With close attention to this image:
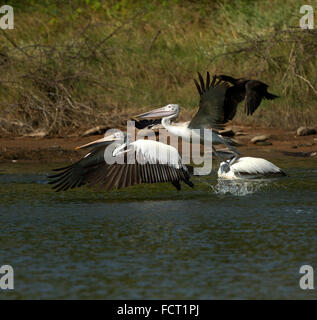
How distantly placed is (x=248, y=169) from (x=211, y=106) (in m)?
1.04

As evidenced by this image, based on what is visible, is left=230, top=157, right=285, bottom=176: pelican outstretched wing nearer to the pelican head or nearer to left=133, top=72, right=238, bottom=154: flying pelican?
left=133, top=72, right=238, bottom=154: flying pelican

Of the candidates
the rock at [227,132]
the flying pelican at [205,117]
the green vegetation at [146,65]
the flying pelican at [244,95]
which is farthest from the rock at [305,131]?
the flying pelican at [244,95]

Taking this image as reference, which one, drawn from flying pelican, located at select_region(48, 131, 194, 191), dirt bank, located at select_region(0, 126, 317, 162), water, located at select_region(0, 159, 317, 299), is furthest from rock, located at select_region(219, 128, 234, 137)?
flying pelican, located at select_region(48, 131, 194, 191)

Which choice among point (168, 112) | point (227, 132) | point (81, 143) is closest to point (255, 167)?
point (168, 112)

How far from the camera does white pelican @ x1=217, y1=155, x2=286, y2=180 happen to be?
844 cm

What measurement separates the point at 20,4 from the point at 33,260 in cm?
1111

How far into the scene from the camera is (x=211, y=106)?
305 inches

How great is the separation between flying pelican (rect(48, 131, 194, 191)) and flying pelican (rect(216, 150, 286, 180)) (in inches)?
40.4

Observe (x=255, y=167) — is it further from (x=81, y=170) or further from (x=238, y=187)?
(x=81, y=170)

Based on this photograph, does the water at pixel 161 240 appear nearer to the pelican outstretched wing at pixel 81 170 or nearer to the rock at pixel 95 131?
the pelican outstretched wing at pixel 81 170

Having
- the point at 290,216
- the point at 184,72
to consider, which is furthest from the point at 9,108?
the point at 290,216

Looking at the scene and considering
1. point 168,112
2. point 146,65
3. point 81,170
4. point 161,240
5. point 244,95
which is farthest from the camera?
point 146,65

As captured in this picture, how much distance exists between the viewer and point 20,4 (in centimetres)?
1582
